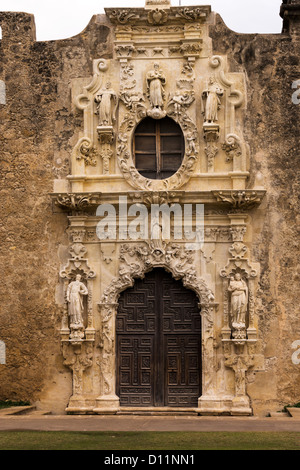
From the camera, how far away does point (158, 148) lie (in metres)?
15.3

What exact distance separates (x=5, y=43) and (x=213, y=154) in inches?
170

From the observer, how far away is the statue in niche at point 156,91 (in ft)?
49.3

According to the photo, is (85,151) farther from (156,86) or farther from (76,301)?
(76,301)

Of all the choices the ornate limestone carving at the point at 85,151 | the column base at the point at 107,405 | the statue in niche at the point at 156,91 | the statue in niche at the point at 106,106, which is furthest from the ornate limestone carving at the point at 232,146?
the column base at the point at 107,405

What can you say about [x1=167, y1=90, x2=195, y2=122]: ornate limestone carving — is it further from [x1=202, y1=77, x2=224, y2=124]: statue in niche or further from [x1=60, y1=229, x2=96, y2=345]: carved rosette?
[x1=60, y1=229, x2=96, y2=345]: carved rosette

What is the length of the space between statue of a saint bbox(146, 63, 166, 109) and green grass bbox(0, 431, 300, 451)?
20.1 feet

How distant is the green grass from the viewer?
33.3 ft

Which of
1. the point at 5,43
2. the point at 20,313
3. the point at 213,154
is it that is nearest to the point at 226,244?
the point at 213,154

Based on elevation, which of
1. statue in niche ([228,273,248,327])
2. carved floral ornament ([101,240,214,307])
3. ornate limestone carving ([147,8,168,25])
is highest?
ornate limestone carving ([147,8,168,25])

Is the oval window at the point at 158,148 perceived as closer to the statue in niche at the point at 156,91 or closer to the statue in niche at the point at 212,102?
the statue in niche at the point at 156,91

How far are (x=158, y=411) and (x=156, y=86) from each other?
18.2ft

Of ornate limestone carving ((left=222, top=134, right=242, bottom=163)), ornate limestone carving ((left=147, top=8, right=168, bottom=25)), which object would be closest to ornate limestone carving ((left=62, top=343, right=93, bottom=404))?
ornate limestone carving ((left=222, top=134, right=242, bottom=163))

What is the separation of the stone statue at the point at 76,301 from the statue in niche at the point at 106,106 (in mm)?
2832

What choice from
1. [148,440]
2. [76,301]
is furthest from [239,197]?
[148,440]
